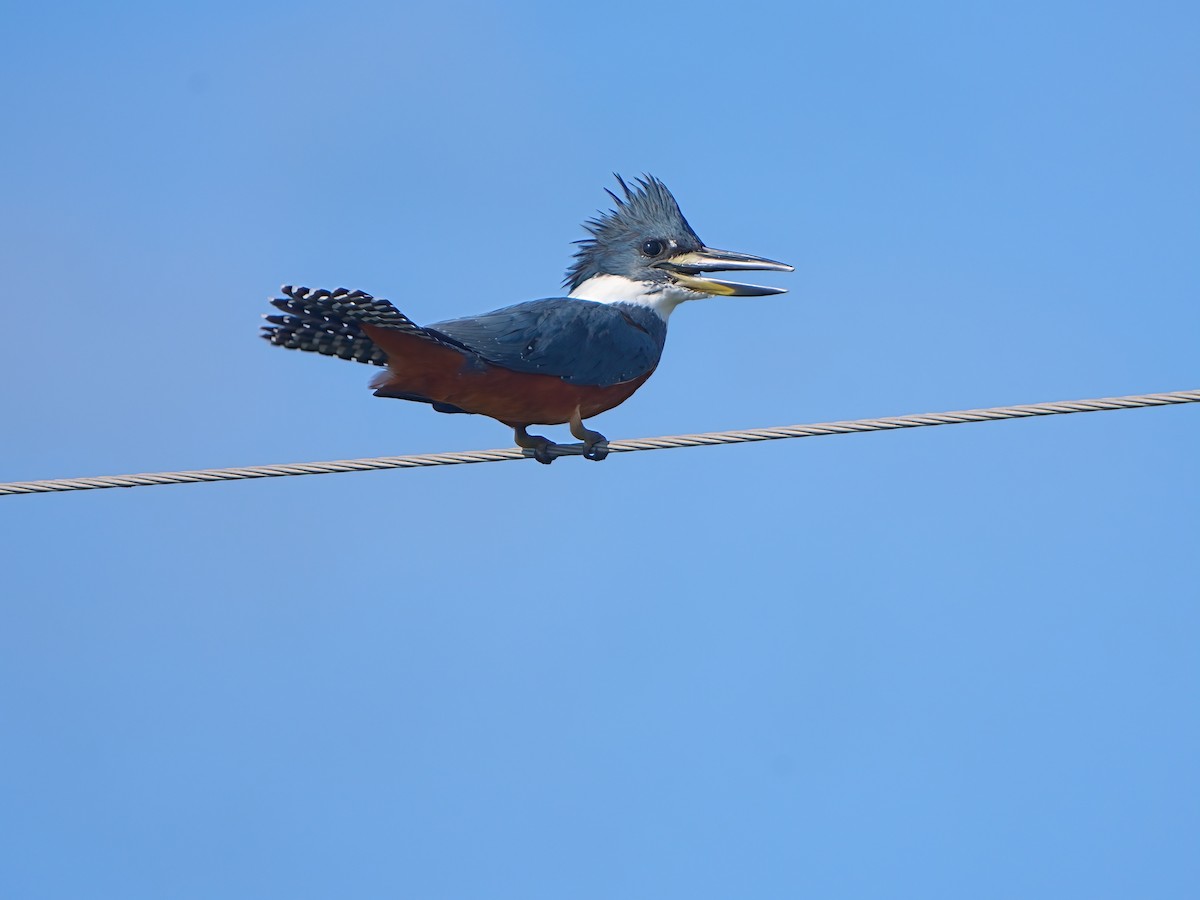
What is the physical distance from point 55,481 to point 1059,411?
3.55 metres

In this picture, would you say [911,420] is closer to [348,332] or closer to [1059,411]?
[1059,411]

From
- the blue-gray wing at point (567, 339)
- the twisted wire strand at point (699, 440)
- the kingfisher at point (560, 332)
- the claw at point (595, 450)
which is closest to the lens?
the twisted wire strand at point (699, 440)

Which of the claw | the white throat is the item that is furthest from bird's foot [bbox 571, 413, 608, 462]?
the white throat

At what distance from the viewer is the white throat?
A: 310 inches

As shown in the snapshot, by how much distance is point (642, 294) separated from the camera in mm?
7875

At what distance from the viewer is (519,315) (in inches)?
279

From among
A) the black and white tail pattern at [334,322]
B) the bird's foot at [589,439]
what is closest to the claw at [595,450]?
the bird's foot at [589,439]

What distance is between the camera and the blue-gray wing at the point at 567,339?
268 inches

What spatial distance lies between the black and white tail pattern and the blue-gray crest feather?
72.2 inches

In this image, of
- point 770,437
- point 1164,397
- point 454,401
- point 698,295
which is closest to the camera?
point 1164,397

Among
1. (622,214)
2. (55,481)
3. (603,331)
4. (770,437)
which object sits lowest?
(55,481)

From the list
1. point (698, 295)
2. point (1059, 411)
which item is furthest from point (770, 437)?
point (698, 295)

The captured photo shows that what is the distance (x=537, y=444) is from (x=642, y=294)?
115 centimetres

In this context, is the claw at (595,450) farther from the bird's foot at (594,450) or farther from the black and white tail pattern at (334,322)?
the black and white tail pattern at (334,322)
